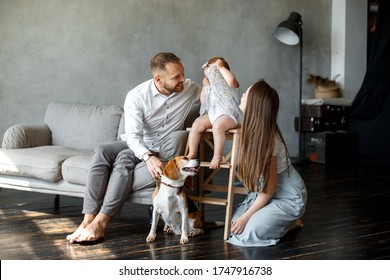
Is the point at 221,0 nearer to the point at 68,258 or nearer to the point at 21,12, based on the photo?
the point at 21,12

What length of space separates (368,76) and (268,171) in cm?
399

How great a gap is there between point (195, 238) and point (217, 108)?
0.72 metres

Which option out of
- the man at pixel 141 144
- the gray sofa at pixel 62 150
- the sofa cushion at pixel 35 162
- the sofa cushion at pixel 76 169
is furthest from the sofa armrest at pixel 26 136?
the man at pixel 141 144

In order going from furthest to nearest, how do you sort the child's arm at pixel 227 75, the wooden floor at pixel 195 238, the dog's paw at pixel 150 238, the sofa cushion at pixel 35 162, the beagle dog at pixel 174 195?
1. the sofa cushion at pixel 35 162
2. the child's arm at pixel 227 75
3. the dog's paw at pixel 150 238
4. the beagle dog at pixel 174 195
5. the wooden floor at pixel 195 238

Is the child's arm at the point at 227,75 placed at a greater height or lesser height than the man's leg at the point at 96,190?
greater

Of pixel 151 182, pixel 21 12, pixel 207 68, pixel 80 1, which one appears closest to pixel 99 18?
pixel 80 1

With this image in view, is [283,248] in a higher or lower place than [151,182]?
lower

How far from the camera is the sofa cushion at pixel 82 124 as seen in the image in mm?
4066

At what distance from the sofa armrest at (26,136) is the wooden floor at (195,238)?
42 centimetres

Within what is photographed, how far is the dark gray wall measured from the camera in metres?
5.30

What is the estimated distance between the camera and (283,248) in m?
2.79

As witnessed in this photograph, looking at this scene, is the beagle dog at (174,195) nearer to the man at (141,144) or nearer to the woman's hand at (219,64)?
the man at (141,144)

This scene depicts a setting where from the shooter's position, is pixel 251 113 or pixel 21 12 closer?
pixel 251 113

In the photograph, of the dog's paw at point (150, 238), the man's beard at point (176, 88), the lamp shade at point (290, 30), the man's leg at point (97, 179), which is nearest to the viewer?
the dog's paw at point (150, 238)
